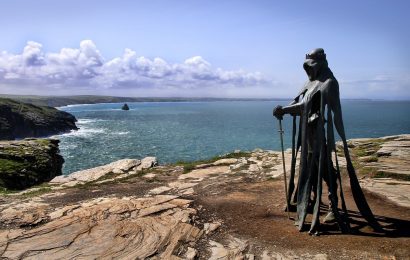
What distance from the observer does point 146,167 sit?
19188 millimetres

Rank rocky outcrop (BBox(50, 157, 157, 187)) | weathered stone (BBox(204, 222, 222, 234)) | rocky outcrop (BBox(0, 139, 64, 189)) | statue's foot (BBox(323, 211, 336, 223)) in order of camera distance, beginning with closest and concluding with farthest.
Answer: weathered stone (BBox(204, 222, 222, 234))
statue's foot (BBox(323, 211, 336, 223))
rocky outcrop (BBox(50, 157, 157, 187))
rocky outcrop (BBox(0, 139, 64, 189))

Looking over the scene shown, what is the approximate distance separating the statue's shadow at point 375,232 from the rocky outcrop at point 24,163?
16633 millimetres

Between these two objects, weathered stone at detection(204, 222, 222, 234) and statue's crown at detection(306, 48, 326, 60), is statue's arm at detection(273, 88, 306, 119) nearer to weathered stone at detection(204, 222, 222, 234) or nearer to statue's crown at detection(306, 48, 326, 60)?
statue's crown at detection(306, 48, 326, 60)

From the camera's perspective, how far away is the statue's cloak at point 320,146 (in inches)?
356

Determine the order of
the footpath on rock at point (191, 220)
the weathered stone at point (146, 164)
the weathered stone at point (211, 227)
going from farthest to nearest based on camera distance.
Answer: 1. the weathered stone at point (146, 164)
2. the weathered stone at point (211, 227)
3. the footpath on rock at point (191, 220)

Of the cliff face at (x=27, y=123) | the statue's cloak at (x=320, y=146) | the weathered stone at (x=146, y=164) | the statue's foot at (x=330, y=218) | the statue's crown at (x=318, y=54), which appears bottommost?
the cliff face at (x=27, y=123)

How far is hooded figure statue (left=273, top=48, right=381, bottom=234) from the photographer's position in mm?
9047

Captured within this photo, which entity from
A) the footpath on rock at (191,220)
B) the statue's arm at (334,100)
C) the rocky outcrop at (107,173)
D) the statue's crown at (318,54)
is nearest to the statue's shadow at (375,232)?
the footpath on rock at (191,220)

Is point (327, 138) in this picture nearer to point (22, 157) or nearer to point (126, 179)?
point (126, 179)

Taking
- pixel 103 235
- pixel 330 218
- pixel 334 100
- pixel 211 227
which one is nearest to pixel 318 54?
pixel 334 100

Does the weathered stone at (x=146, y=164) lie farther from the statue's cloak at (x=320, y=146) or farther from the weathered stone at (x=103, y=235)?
the statue's cloak at (x=320, y=146)

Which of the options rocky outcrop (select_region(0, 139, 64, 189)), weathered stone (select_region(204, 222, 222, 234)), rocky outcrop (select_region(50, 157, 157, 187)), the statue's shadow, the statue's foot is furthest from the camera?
rocky outcrop (select_region(0, 139, 64, 189))

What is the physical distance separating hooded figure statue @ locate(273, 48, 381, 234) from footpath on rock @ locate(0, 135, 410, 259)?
17.6 inches

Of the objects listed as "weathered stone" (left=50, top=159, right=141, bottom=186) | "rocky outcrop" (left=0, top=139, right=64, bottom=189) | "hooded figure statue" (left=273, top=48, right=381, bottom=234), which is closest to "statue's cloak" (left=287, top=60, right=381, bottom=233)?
"hooded figure statue" (left=273, top=48, right=381, bottom=234)
